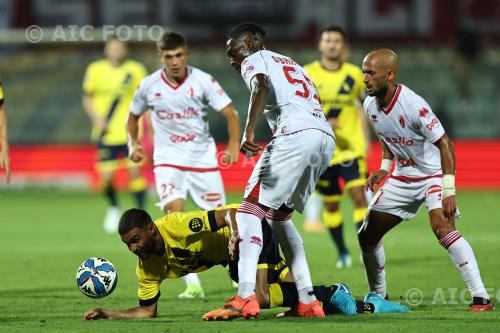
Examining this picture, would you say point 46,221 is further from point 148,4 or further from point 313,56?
point 148,4

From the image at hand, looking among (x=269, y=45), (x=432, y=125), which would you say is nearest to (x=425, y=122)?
(x=432, y=125)

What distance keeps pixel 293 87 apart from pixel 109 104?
9200mm

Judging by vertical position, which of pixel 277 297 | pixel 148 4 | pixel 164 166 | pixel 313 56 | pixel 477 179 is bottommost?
pixel 277 297

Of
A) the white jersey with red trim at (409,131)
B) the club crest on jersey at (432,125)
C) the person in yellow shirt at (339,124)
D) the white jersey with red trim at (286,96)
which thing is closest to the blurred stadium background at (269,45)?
the person in yellow shirt at (339,124)

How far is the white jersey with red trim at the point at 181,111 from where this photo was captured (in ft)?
32.0

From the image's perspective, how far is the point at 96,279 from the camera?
7547 millimetres

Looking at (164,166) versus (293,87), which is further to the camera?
(164,166)

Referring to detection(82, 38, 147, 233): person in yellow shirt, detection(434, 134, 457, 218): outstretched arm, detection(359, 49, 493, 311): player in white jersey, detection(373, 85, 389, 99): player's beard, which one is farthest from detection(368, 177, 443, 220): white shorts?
detection(82, 38, 147, 233): person in yellow shirt

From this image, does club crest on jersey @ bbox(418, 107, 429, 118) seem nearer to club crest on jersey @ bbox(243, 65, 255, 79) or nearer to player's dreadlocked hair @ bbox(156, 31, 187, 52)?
club crest on jersey @ bbox(243, 65, 255, 79)

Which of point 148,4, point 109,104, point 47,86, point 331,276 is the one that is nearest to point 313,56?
point 148,4

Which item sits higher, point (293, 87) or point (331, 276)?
point (293, 87)

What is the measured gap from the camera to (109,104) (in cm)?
1627

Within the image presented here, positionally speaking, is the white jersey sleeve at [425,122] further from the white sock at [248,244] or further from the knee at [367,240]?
the white sock at [248,244]

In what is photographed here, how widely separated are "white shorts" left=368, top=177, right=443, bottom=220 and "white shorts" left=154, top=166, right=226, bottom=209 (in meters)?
2.15
